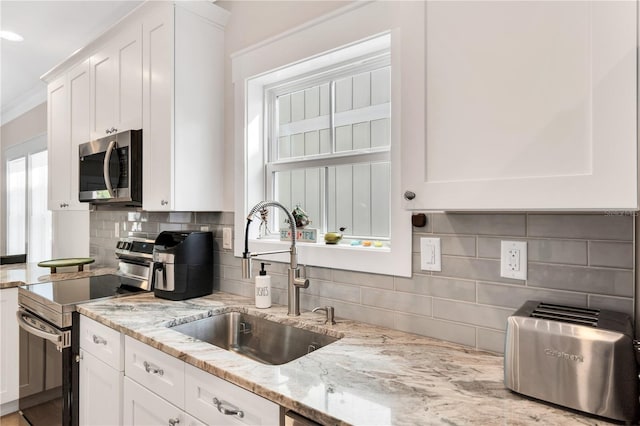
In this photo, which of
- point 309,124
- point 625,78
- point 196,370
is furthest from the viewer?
point 309,124

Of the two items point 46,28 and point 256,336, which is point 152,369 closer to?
point 256,336

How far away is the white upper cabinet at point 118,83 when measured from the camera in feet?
7.32

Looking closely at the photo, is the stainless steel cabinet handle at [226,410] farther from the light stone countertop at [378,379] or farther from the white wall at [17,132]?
the white wall at [17,132]

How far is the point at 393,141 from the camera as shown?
151 cm

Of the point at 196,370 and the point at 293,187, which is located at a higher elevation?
the point at 293,187

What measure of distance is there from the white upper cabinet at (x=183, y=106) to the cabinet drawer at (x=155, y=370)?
2.45 ft

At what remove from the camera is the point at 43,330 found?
2.01 m

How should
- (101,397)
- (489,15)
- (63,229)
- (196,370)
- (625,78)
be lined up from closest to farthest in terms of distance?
(625,78) < (489,15) < (196,370) < (101,397) < (63,229)

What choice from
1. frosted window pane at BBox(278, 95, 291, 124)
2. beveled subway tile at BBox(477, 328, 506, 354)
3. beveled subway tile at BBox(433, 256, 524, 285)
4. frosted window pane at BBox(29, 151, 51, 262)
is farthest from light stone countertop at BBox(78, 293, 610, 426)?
frosted window pane at BBox(29, 151, 51, 262)

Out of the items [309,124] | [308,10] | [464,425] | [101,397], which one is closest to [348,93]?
[309,124]

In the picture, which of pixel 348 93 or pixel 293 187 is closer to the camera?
pixel 348 93

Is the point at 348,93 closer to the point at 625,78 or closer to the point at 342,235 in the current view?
the point at 342,235

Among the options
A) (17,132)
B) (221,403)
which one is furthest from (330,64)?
(17,132)

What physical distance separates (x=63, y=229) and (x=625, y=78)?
4.65m
